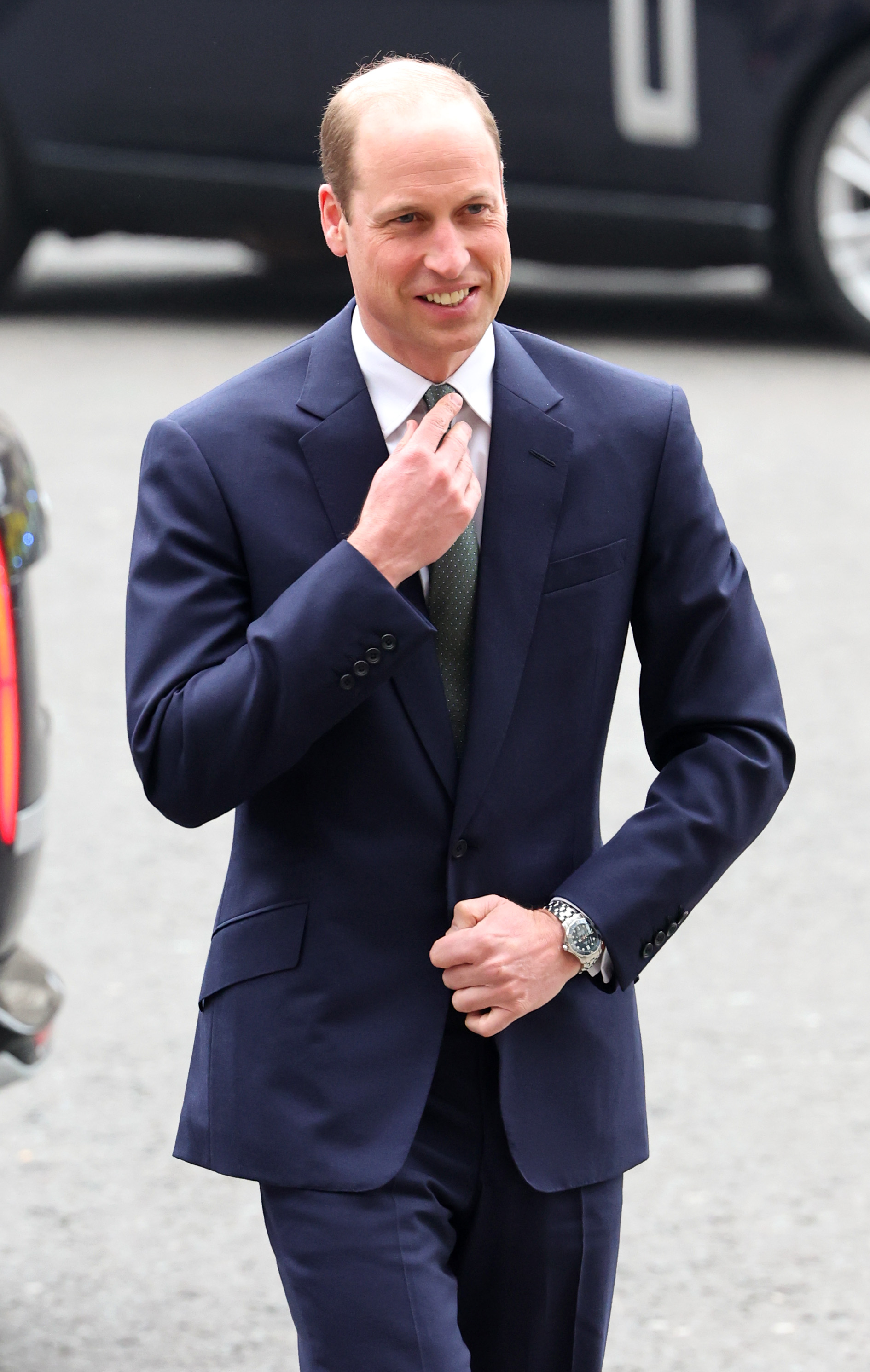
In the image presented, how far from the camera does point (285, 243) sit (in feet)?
29.5

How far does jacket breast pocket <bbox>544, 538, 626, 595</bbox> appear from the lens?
2.28m

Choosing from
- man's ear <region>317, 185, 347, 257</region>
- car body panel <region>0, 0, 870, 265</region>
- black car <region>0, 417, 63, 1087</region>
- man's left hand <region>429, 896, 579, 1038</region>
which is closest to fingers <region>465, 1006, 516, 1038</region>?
man's left hand <region>429, 896, 579, 1038</region>

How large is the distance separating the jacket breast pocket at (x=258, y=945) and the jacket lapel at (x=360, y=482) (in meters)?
0.21

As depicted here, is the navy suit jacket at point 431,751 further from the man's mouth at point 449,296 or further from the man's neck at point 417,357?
the man's mouth at point 449,296

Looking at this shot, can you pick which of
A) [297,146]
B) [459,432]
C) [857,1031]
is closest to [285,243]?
[297,146]

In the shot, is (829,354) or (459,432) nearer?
(459,432)

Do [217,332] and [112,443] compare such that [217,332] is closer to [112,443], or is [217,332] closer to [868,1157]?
[112,443]

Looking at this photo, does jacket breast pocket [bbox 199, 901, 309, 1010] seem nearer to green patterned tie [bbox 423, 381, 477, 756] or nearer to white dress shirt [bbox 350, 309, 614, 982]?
green patterned tie [bbox 423, 381, 477, 756]

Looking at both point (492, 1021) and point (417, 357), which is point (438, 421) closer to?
point (417, 357)

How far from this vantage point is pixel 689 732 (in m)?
2.38

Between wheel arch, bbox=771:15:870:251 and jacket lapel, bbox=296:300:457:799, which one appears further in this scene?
wheel arch, bbox=771:15:870:251

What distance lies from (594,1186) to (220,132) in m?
6.74

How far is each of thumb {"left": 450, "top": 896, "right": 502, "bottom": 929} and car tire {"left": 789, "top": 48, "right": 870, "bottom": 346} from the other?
6.49 metres

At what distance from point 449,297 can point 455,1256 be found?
1.00 metres
